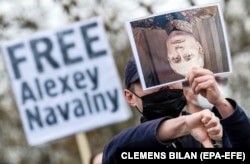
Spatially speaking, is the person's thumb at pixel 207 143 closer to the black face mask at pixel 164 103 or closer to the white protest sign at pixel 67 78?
the black face mask at pixel 164 103

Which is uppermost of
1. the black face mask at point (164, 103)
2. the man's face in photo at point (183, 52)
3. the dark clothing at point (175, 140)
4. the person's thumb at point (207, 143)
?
the man's face in photo at point (183, 52)

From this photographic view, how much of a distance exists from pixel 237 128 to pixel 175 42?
200 mm

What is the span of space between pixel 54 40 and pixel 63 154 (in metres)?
6.18

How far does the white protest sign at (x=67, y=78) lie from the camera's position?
128 inches

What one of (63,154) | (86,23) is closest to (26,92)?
(86,23)

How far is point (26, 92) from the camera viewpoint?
132 inches

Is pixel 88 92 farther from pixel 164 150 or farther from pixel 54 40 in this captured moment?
pixel 164 150

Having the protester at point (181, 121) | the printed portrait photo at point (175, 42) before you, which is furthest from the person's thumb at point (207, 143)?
the printed portrait photo at point (175, 42)

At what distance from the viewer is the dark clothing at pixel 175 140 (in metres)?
1.67

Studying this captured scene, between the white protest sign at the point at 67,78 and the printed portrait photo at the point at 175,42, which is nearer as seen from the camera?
the printed portrait photo at the point at 175,42

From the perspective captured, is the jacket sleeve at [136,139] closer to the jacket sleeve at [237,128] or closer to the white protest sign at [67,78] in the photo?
the jacket sleeve at [237,128]

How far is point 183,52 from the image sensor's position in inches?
66.1

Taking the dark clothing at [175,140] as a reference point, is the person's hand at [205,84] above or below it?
above

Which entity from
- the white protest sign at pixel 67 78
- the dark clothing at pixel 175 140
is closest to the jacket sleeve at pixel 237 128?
the dark clothing at pixel 175 140
